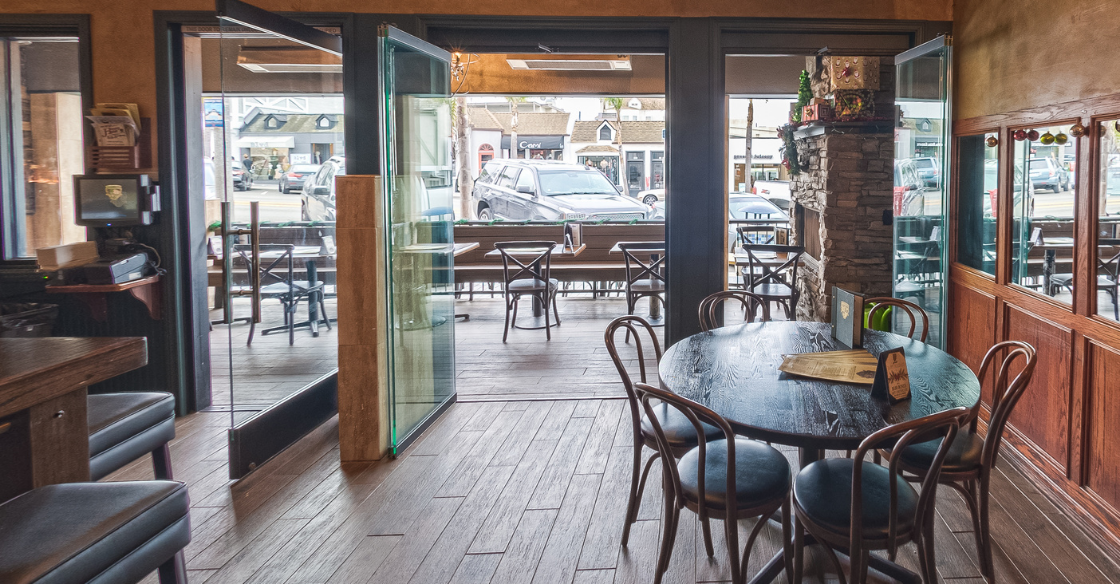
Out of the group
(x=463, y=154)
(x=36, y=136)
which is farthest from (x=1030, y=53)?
(x=463, y=154)

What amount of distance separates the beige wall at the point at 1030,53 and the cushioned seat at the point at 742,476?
71.6 inches

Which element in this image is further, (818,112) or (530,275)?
(530,275)

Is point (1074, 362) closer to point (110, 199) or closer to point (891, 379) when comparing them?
point (891, 379)

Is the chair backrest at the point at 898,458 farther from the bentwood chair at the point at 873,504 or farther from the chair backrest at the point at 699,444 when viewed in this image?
the chair backrest at the point at 699,444

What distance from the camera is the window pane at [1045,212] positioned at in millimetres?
2982

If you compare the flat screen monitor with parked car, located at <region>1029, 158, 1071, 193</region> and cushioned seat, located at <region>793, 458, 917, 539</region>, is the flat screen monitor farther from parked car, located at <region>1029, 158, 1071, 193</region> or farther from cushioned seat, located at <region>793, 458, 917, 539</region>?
parked car, located at <region>1029, 158, 1071, 193</region>

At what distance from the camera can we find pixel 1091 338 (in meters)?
2.79

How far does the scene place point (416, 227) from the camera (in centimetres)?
391

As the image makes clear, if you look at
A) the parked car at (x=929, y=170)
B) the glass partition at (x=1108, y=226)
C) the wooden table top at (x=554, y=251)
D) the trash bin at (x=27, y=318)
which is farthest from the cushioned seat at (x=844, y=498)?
the wooden table top at (x=554, y=251)

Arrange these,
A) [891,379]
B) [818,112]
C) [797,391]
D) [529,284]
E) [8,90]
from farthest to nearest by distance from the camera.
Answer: [529,284]
[818,112]
[8,90]
[797,391]
[891,379]

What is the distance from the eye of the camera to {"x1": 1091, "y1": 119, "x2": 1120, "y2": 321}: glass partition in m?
2.65

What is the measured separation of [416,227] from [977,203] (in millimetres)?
2895

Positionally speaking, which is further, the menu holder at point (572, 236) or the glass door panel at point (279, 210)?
the menu holder at point (572, 236)

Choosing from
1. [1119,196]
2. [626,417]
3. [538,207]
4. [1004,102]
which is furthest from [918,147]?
[538,207]
